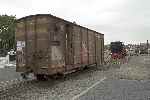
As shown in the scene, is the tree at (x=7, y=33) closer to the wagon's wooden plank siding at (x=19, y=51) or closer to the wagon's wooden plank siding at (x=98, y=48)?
the wagon's wooden plank siding at (x=98, y=48)

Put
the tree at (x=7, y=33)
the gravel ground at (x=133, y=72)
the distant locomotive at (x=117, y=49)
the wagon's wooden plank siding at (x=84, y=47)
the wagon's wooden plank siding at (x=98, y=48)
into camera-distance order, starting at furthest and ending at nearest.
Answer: the tree at (x=7, y=33)
the distant locomotive at (x=117, y=49)
the wagon's wooden plank siding at (x=98, y=48)
the wagon's wooden plank siding at (x=84, y=47)
the gravel ground at (x=133, y=72)

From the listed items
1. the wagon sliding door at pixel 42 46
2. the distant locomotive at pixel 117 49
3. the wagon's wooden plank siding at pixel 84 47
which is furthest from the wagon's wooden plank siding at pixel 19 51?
the distant locomotive at pixel 117 49

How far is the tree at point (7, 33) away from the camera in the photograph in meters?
64.8

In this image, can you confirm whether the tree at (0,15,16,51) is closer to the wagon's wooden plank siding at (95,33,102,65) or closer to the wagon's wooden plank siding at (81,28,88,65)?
the wagon's wooden plank siding at (95,33,102,65)

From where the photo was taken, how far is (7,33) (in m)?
66.0

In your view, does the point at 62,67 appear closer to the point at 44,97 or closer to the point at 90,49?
the point at 44,97

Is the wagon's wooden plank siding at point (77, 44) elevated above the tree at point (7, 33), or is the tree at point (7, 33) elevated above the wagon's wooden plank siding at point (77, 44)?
the tree at point (7, 33)

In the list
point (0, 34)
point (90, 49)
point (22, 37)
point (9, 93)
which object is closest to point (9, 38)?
point (0, 34)

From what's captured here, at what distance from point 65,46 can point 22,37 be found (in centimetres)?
241

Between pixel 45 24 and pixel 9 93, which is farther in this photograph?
pixel 45 24

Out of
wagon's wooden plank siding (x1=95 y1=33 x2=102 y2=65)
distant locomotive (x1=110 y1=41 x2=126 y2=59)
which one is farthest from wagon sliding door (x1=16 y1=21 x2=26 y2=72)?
distant locomotive (x1=110 y1=41 x2=126 y2=59)

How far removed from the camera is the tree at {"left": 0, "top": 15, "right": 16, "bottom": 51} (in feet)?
213

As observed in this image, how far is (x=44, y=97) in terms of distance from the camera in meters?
11.3

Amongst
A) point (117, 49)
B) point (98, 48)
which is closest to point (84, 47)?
point (98, 48)
